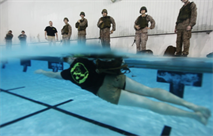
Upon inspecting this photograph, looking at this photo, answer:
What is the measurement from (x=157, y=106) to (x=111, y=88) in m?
0.78

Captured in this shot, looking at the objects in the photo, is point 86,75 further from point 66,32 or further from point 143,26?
point 66,32

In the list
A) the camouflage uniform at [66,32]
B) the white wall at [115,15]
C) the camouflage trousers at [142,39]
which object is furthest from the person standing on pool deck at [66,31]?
the camouflage trousers at [142,39]

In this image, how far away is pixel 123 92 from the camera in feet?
6.89

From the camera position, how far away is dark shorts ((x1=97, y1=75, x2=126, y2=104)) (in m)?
2.07

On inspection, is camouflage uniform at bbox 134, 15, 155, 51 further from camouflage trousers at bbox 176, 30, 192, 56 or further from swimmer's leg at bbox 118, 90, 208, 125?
swimmer's leg at bbox 118, 90, 208, 125

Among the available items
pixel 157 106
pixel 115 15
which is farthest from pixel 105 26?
pixel 157 106

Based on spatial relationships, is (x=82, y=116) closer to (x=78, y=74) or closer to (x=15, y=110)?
(x=78, y=74)

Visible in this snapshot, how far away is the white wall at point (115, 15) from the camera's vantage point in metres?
5.83

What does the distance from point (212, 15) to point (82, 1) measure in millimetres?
8683

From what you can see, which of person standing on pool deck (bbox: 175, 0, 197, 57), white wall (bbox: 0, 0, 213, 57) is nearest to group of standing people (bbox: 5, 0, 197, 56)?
person standing on pool deck (bbox: 175, 0, 197, 57)

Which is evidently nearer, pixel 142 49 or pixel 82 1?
pixel 142 49

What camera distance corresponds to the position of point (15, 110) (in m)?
2.89

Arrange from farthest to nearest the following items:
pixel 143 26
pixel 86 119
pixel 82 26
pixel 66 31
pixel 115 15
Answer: pixel 115 15 < pixel 66 31 < pixel 82 26 < pixel 143 26 < pixel 86 119

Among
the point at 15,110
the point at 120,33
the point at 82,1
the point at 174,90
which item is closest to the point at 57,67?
the point at 15,110
